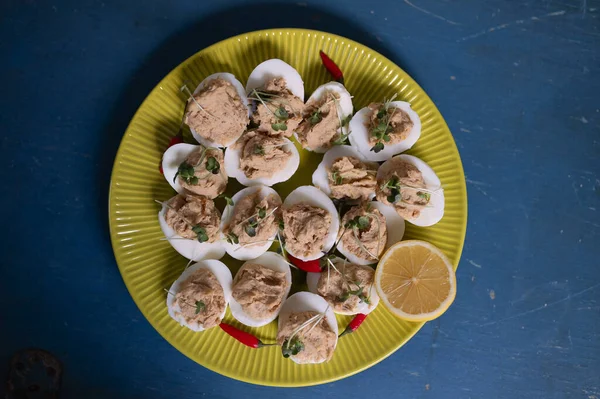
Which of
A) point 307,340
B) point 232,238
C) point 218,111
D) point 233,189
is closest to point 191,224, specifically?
point 232,238

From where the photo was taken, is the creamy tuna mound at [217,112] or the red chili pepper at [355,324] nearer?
the creamy tuna mound at [217,112]

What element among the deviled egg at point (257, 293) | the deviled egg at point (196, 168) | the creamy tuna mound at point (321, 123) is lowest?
the deviled egg at point (257, 293)

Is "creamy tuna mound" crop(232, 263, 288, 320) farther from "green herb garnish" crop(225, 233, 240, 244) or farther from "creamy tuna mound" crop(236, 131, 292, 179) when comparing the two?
"creamy tuna mound" crop(236, 131, 292, 179)

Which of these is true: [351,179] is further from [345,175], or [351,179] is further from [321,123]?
[321,123]

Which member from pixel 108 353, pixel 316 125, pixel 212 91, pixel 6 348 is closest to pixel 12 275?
pixel 6 348

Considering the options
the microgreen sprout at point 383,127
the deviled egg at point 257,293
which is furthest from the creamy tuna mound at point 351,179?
the deviled egg at point 257,293

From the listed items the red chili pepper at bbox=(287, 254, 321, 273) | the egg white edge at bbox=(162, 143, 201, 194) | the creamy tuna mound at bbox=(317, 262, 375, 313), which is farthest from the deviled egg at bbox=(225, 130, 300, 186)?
the creamy tuna mound at bbox=(317, 262, 375, 313)

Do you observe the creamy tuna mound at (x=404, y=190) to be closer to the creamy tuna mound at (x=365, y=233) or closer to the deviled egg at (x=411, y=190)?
the deviled egg at (x=411, y=190)

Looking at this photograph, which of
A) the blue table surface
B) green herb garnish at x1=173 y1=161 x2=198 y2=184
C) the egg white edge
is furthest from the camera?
the blue table surface
